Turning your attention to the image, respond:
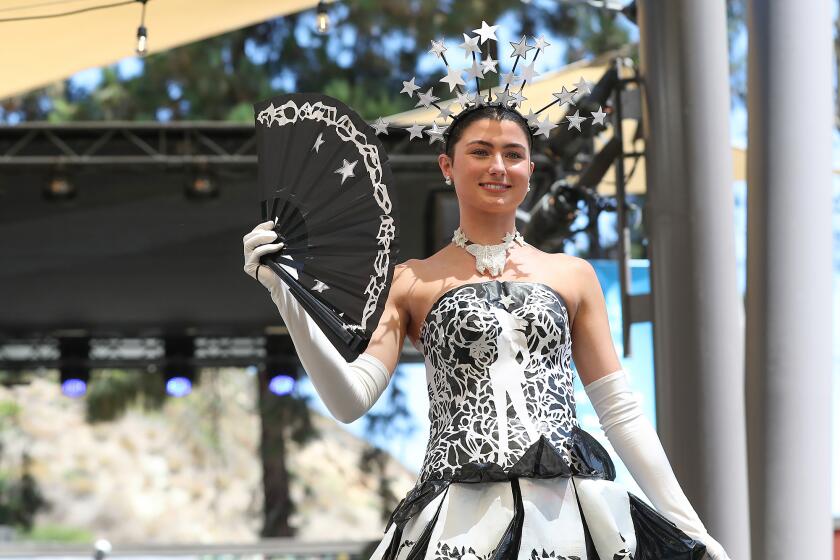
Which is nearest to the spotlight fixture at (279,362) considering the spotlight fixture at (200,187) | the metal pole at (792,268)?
the spotlight fixture at (200,187)

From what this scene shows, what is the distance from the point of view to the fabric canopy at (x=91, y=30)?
6672mm

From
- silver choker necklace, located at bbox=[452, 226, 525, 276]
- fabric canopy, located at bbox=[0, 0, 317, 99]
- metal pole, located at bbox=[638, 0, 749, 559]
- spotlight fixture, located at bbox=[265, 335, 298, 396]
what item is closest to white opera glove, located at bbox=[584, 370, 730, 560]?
silver choker necklace, located at bbox=[452, 226, 525, 276]

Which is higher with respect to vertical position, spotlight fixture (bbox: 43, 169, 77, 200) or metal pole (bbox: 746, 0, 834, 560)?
spotlight fixture (bbox: 43, 169, 77, 200)

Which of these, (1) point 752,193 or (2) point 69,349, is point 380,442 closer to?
(2) point 69,349

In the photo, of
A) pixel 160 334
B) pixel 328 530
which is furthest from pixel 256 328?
pixel 328 530

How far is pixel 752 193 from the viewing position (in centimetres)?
518

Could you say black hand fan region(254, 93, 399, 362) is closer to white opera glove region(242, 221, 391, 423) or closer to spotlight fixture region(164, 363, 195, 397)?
white opera glove region(242, 221, 391, 423)

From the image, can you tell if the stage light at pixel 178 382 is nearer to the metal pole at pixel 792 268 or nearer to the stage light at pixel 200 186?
the stage light at pixel 200 186

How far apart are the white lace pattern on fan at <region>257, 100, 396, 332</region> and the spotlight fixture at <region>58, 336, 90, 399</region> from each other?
30.5 feet

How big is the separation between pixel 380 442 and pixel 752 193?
1324 centimetres

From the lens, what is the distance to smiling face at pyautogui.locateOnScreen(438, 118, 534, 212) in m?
2.87

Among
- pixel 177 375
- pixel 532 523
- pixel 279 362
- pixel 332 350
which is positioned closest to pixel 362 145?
pixel 332 350

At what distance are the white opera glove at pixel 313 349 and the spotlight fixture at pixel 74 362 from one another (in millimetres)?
9334

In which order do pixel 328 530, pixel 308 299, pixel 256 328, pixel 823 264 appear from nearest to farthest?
1. pixel 308 299
2. pixel 823 264
3. pixel 256 328
4. pixel 328 530
